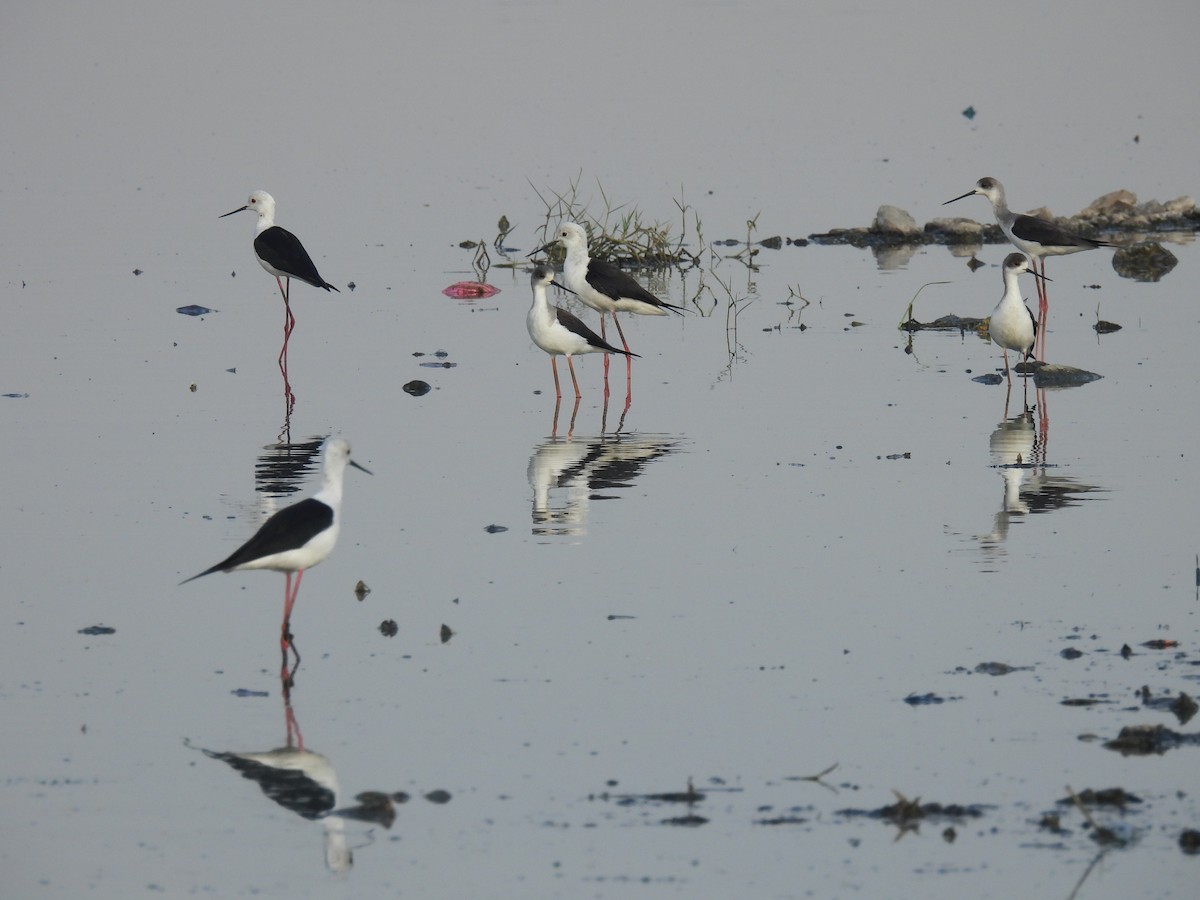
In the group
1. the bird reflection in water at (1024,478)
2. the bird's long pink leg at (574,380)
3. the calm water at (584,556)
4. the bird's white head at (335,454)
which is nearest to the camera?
the calm water at (584,556)

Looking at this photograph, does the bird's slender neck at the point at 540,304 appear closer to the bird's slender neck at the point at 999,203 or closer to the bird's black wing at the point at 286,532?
the bird's slender neck at the point at 999,203

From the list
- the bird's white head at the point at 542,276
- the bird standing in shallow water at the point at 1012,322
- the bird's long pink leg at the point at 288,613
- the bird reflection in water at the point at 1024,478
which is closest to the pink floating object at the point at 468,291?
the bird's white head at the point at 542,276

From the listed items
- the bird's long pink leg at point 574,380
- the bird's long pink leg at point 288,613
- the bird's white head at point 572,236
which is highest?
the bird's white head at point 572,236

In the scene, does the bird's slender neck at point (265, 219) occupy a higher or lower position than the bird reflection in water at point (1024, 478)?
higher

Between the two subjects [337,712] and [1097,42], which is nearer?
[337,712]

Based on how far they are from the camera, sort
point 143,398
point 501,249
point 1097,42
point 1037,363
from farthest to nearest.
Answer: point 1097,42 → point 501,249 → point 1037,363 → point 143,398

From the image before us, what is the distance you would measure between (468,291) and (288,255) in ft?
8.23

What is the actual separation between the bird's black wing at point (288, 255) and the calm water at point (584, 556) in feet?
1.94

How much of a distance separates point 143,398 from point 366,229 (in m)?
8.28

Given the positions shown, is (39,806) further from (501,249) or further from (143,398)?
(501,249)

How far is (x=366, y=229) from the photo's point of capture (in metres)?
21.7

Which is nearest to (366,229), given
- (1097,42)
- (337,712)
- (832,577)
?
(832,577)

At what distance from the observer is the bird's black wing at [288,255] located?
52.9ft

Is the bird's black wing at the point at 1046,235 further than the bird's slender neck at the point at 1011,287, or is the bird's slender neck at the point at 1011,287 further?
A: the bird's black wing at the point at 1046,235
